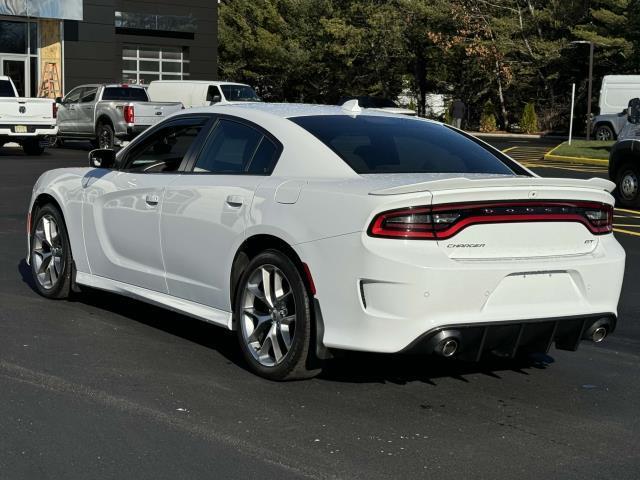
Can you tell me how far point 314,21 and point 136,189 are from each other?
58839 millimetres

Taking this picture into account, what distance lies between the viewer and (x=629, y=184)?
16.7 meters

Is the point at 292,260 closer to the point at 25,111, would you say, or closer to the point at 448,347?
the point at 448,347

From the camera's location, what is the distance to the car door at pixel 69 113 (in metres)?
30.6

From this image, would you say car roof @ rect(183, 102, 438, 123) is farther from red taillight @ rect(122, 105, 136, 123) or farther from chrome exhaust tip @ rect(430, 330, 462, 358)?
red taillight @ rect(122, 105, 136, 123)

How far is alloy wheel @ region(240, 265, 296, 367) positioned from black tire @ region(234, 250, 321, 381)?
0.01 meters

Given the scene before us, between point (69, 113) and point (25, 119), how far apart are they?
3800 mm

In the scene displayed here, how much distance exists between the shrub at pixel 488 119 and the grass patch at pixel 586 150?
19.0 m

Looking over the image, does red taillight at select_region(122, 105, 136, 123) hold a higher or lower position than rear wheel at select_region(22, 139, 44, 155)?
higher

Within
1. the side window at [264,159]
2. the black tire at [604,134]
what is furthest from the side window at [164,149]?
the black tire at [604,134]

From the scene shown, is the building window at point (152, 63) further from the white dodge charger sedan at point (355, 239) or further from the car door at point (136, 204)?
the white dodge charger sedan at point (355, 239)

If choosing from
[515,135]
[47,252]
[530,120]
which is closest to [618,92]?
[515,135]

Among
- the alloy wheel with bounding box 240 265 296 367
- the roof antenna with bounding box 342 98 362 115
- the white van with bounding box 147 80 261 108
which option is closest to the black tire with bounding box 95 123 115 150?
the white van with bounding box 147 80 261 108

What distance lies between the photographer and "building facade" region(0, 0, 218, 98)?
41.5 metres

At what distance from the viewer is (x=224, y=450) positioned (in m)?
4.83
